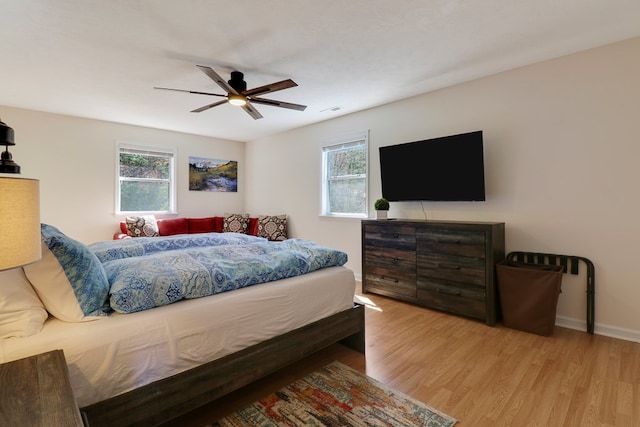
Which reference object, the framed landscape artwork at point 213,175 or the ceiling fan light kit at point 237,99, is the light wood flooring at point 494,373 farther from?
the framed landscape artwork at point 213,175

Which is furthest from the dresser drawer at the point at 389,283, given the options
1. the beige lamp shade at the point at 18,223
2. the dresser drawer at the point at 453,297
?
the beige lamp shade at the point at 18,223

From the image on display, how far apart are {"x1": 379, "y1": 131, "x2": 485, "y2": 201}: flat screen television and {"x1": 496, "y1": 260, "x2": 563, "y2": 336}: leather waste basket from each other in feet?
2.68

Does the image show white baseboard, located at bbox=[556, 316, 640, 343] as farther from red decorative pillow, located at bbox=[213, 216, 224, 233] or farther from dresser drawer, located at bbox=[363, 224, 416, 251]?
red decorative pillow, located at bbox=[213, 216, 224, 233]

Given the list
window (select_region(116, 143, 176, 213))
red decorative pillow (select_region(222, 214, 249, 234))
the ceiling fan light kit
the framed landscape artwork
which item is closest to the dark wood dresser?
the ceiling fan light kit

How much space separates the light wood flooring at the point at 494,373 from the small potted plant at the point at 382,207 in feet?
4.83

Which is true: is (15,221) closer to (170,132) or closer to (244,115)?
(244,115)

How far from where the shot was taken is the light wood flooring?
69.8 inches

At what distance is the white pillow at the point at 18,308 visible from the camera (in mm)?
1270

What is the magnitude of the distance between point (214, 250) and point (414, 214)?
2612 mm

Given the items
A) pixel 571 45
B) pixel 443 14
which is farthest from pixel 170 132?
pixel 571 45

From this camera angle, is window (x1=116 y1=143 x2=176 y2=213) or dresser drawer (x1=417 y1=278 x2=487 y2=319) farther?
window (x1=116 y1=143 x2=176 y2=213)

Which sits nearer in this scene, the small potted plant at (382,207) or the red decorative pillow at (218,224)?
the small potted plant at (382,207)

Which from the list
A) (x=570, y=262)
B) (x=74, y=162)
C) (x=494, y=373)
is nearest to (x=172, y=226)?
(x=74, y=162)

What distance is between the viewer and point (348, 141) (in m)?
4.73
